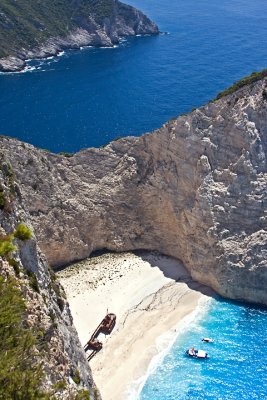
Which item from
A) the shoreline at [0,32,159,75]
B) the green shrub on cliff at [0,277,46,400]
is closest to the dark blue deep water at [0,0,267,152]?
the shoreline at [0,32,159,75]

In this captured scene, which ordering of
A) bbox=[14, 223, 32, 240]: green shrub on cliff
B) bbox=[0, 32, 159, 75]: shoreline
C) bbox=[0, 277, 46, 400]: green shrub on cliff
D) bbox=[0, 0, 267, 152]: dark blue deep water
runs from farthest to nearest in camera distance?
bbox=[0, 32, 159, 75]: shoreline
bbox=[0, 0, 267, 152]: dark blue deep water
bbox=[14, 223, 32, 240]: green shrub on cliff
bbox=[0, 277, 46, 400]: green shrub on cliff

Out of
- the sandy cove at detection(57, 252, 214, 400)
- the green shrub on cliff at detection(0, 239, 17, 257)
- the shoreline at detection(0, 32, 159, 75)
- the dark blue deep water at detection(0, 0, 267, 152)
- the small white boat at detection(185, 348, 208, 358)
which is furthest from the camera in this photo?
the shoreline at detection(0, 32, 159, 75)

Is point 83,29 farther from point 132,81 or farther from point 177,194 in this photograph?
point 177,194

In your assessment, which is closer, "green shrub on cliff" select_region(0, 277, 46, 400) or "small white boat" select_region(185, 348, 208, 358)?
"green shrub on cliff" select_region(0, 277, 46, 400)

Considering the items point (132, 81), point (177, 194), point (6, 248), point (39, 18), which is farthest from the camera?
point (39, 18)

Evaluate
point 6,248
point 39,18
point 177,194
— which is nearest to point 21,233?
point 6,248

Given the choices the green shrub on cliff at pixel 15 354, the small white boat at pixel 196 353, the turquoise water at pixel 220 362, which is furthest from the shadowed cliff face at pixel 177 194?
the green shrub on cliff at pixel 15 354

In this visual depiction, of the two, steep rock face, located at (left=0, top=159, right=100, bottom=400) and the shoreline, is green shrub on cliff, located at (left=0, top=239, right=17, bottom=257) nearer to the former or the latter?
steep rock face, located at (left=0, top=159, right=100, bottom=400)
